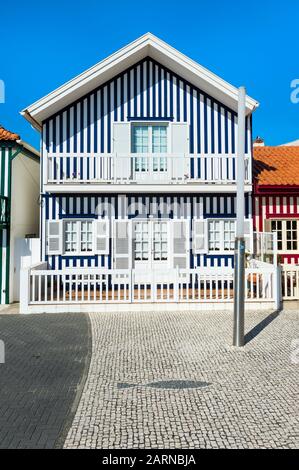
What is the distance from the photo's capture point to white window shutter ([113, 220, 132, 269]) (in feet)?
42.5

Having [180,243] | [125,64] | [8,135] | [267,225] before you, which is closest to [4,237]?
[8,135]

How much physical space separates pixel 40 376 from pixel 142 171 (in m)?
9.02

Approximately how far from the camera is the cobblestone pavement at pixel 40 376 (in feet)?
13.5

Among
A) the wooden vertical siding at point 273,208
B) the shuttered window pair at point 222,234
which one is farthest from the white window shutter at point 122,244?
the wooden vertical siding at point 273,208

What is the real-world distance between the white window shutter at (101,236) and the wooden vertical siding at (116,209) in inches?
8.8

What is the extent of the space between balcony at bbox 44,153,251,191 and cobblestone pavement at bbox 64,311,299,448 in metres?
5.24

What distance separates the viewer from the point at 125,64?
13.0 meters

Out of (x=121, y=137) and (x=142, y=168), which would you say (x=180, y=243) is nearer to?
(x=142, y=168)

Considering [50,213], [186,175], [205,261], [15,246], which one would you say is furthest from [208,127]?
[15,246]

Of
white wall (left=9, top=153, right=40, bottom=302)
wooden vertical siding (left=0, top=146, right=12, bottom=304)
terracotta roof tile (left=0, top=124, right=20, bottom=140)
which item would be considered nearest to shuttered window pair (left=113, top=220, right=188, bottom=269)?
white wall (left=9, top=153, right=40, bottom=302)

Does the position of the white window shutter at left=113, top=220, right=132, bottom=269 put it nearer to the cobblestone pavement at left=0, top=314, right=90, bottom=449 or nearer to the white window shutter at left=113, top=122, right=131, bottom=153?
the white window shutter at left=113, top=122, right=131, bottom=153

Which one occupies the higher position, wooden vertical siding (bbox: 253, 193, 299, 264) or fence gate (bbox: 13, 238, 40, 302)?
wooden vertical siding (bbox: 253, 193, 299, 264)

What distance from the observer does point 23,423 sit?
169 inches

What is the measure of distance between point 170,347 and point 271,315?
365 cm
